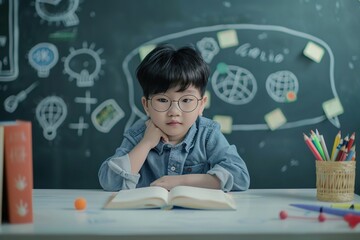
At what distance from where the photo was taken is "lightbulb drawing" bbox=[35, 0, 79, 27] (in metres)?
2.55

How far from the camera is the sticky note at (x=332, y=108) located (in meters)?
2.56

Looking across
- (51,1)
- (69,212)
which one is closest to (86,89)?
(51,1)

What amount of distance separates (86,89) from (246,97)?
0.80 m

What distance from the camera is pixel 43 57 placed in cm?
255

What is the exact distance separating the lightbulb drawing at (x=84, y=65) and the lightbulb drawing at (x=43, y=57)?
0.06 meters

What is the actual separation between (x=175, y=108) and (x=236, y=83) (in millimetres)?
1042

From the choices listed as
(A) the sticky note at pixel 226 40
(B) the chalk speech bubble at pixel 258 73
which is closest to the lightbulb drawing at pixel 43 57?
(B) the chalk speech bubble at pixel 258 73

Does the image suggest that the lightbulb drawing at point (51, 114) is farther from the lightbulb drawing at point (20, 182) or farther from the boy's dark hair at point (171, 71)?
the lightbulb drawing at point (20, 182)

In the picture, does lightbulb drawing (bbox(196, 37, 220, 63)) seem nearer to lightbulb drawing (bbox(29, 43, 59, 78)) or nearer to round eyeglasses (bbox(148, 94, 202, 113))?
lightbulb drawing (bbox(29, 43, 59, 78))

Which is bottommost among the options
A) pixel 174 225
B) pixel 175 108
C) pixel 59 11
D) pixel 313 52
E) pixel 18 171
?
pixel 174 225

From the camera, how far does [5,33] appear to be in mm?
2555

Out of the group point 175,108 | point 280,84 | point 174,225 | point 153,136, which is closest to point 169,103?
point 175,108

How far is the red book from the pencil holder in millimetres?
783

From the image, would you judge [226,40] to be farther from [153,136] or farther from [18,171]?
[18,171]
